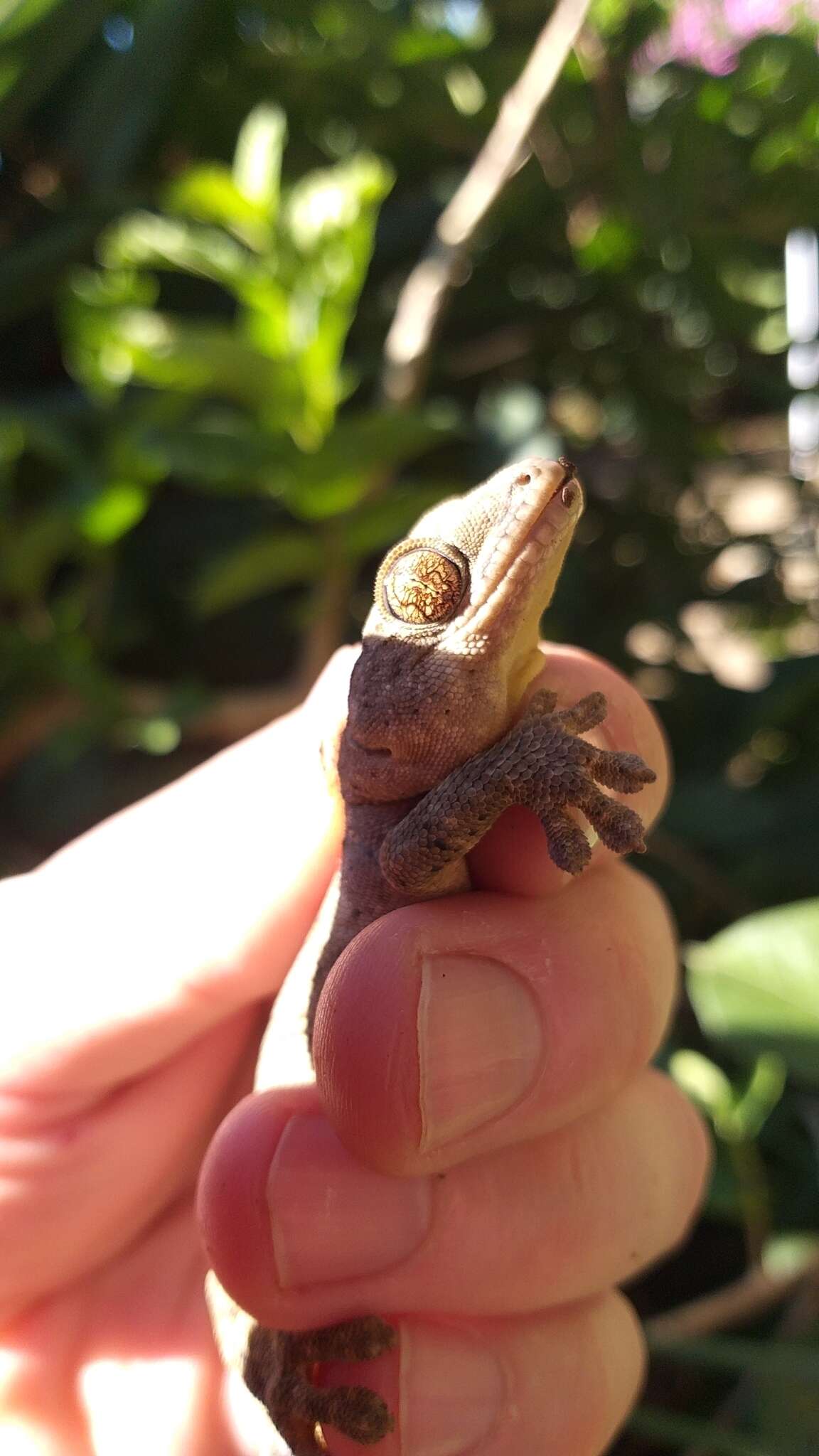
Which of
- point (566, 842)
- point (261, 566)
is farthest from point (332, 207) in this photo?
point (566, 842)

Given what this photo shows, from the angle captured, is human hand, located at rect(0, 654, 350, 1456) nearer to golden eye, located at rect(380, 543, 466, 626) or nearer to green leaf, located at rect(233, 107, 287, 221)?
golden eye, located at rect(380, 543, 466, 626)

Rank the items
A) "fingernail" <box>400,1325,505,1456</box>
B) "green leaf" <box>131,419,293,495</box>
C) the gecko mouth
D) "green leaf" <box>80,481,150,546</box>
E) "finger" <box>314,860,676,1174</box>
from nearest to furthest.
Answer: the gecko mouth, "finger" <box>314,860,676,1174</box>, "fingernail" <box>400,1325,505,1456</box>, "green leaf" <box>131,419,293,495</box>, "green leaf" <box>80,481,150,546</box>

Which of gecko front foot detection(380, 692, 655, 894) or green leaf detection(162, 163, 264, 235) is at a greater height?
green leaf detection(162, 163, 264, 235)

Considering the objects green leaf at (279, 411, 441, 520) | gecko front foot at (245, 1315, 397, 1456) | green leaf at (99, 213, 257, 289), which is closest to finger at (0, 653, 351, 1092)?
gecko front foot at (245, 1315, 397, 1456)

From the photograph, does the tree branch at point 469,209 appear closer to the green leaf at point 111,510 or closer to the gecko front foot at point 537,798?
the green leaf at point 111,510

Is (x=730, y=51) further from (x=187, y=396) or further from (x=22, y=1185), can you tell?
(x=22, y=1185)

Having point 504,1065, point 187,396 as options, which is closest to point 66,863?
point 504,1065

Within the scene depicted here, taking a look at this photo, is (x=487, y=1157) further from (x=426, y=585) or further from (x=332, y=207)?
(x=332, y=207)
